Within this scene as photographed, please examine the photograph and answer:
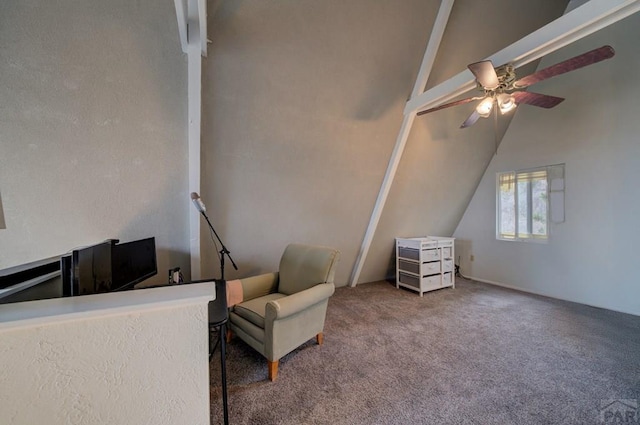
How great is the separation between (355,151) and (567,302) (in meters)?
3.39

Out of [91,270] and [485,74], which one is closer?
[91,270]

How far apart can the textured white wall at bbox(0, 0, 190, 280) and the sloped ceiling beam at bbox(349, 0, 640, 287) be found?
221cm

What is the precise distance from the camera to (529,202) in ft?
11.8

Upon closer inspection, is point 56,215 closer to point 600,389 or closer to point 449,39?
point 449,39

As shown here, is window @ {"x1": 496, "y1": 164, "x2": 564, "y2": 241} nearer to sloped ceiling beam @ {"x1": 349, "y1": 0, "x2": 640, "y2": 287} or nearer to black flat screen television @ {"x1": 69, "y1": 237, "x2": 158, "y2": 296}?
sloped ceiling beam @ {"x1": 349, "y1": 0, "x2": 640, "y2": 287}

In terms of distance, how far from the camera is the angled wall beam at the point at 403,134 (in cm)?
223

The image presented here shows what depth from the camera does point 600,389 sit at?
162 centimetres

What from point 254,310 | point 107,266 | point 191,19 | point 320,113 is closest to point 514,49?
point 320,113

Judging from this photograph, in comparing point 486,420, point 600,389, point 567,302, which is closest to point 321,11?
point 486,420

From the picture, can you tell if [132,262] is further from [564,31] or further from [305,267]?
[564,31]

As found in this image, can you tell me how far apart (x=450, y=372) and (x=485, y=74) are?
2.19 metres

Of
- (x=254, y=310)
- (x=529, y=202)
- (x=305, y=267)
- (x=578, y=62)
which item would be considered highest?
(x=578, y=62)

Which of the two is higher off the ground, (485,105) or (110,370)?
(485,105)

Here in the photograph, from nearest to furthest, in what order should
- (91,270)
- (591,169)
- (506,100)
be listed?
(91,270)
(506,100)
(591,169)
